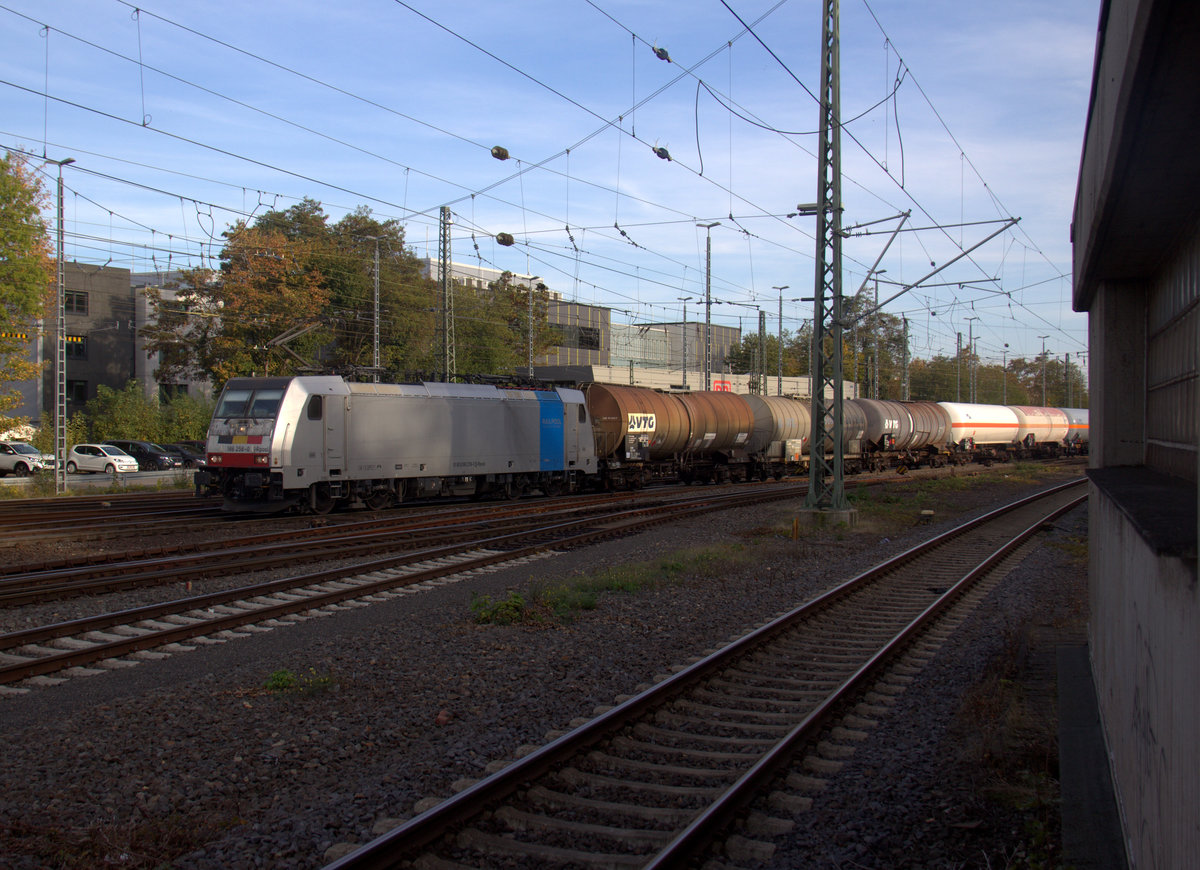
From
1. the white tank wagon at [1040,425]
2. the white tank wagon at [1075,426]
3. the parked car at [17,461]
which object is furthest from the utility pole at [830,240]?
the white tank wagon at [1075,426]

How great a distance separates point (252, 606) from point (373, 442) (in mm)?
9775

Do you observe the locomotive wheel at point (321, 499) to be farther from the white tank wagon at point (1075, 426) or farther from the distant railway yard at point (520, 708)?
the white tank wagon at point (1075, 426)

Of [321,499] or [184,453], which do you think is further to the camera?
[184,453]

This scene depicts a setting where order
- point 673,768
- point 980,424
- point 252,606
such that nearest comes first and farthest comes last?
point 673,768 → point 252,606 → point 980,424

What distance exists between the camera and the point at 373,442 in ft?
65.6

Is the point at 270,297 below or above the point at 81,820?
above

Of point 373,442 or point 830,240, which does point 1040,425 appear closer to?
point 830,240

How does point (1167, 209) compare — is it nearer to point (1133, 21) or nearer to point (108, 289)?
point (1133, 21)

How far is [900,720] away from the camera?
6676 mm

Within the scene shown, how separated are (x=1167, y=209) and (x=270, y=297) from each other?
141 ft

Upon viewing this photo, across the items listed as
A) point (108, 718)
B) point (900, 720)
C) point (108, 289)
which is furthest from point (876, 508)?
point (108, 289)

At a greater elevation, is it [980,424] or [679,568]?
[980,424]

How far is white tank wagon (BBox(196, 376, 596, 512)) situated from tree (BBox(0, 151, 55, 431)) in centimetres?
1969

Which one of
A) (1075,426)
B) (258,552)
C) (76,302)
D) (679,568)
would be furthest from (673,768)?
(1075,426)
